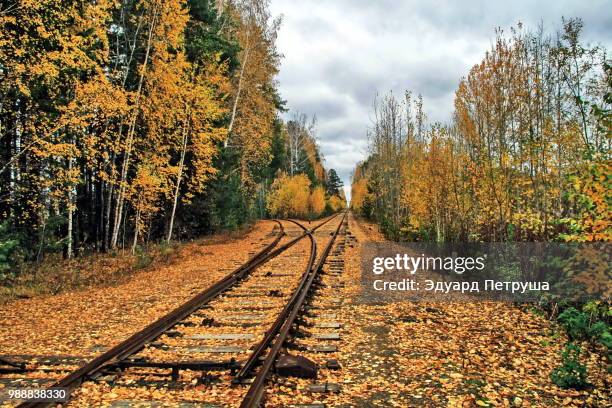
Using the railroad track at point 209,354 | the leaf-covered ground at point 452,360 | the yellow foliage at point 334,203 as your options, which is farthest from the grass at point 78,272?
the yellow foliage at point 334,203

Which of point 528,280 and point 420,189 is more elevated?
point 420,189

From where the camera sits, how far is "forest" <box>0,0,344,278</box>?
10125 millimetres

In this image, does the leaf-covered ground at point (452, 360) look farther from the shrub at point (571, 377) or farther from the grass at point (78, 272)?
the grass at point (78, 272)

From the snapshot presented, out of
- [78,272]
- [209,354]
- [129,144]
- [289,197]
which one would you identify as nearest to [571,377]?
[209,354]

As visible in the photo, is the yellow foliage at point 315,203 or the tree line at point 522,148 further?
the yellow foliage at point 315,203

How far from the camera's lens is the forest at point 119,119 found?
33.2ft

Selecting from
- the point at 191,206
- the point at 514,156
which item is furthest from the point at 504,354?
the point at 191,206

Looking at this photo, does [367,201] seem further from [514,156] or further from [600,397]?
[600,397]

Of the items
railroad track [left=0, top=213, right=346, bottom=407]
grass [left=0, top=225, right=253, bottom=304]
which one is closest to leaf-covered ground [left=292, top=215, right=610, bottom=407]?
railroad track [left=0, top=213, right=346, bottom=407]

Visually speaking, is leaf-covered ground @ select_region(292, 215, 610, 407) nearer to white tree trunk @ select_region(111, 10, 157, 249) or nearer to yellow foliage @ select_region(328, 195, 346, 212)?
white tree trunk @ select_region(111, 10, 157, 249)

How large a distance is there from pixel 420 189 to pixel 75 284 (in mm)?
10914

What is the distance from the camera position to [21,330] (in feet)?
22.9

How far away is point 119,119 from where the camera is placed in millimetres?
15250

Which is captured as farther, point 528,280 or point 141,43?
point 141,43
